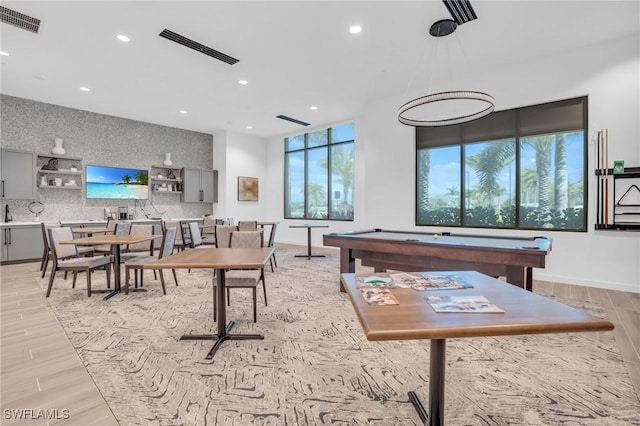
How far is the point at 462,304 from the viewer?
1419 millimetres

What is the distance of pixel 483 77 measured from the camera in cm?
574

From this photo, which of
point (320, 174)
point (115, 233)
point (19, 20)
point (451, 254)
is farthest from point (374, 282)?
point (320, 174)

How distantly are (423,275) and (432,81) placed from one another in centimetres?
516

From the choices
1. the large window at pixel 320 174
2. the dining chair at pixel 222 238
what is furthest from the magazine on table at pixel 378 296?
the large window at pixel 320 174

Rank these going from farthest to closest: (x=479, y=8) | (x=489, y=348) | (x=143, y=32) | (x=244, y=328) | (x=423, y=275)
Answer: (x=143, y=32), (x=479, y=8), (x=244, y=328), (x=489, y=348), (x=423, y=275)

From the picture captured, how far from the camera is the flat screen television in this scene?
7.78 meters

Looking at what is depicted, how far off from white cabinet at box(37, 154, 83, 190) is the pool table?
22.1 feet

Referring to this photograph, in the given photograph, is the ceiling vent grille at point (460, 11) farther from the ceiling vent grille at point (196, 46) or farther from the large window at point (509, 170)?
the ceiling vent grille at point (196, 46)

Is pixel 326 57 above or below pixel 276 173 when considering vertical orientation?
above

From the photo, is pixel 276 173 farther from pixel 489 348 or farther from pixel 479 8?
pixel 489 348

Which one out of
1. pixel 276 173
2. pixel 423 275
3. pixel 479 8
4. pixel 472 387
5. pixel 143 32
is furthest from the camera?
pixel 276 173

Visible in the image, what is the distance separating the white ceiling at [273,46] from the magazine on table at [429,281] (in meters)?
3.31

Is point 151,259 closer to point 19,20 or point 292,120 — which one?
point 19,20

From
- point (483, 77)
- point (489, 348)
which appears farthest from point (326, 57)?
point (489, 348)
